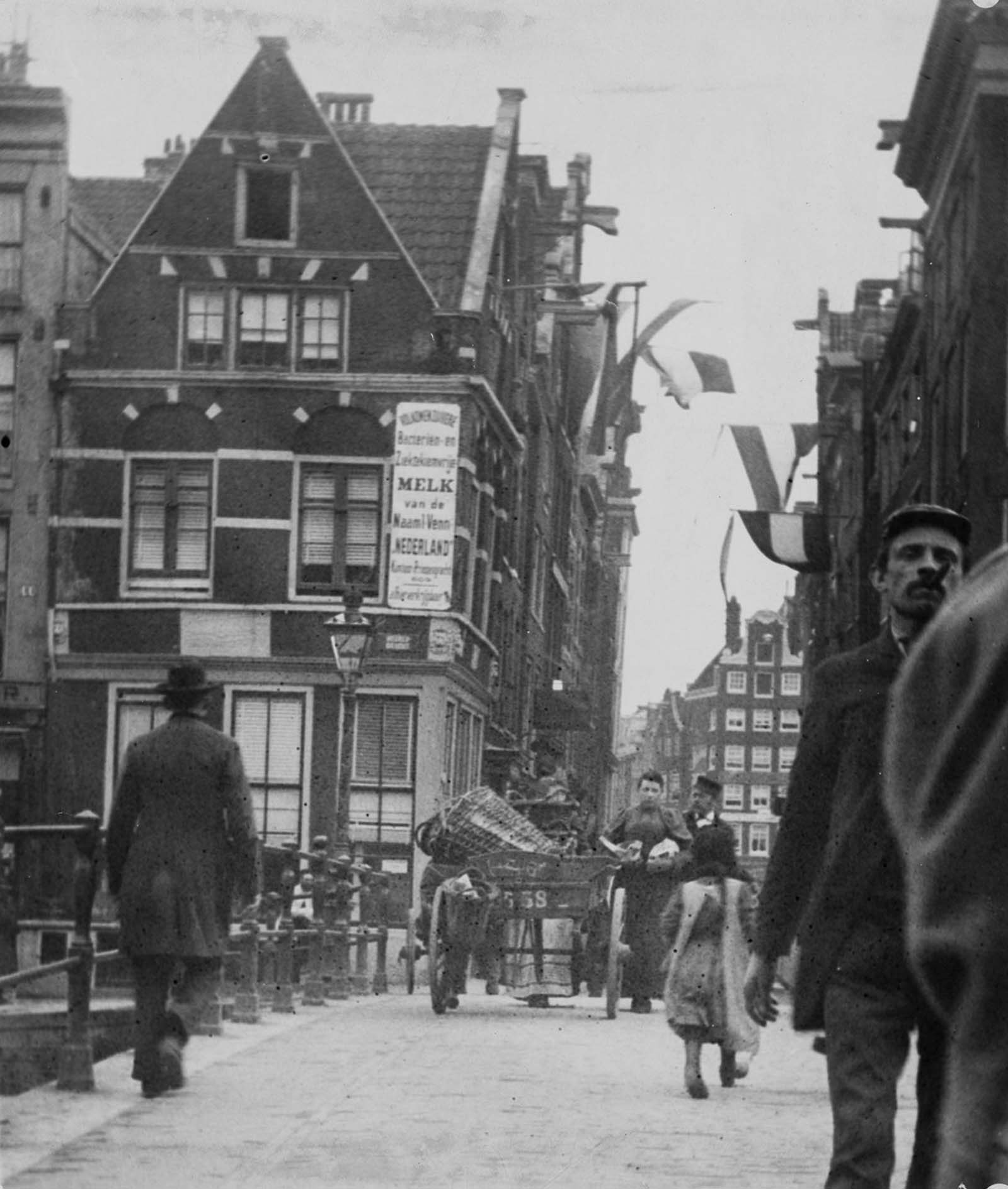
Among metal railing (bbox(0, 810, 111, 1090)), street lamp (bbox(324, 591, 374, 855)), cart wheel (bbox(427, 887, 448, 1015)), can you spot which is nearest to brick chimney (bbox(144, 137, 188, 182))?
street lamp (bbox(324, 591, 374, 855))

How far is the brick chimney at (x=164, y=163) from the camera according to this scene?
106ft

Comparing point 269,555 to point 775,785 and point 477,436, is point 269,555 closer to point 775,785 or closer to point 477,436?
point 477,436

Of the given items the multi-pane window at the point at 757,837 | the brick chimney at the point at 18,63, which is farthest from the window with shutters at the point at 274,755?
the multi-pane window at the point at 757,837

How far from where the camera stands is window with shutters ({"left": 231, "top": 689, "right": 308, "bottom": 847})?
22875mm

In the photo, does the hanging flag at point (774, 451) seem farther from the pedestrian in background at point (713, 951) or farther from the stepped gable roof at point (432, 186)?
the pedestrian in background at point (713, 951)

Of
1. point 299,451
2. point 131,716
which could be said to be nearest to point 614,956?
point 131,716

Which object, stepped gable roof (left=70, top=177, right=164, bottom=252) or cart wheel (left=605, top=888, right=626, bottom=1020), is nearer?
cart wheel (left=605, top=888, right=626, bottom=1020)

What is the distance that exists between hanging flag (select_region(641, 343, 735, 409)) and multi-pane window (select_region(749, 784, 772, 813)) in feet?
316

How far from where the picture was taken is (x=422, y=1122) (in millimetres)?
8773

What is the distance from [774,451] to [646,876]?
6089 millimetres

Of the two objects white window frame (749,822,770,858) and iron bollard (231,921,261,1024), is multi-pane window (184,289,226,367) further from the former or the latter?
white window frame (749,822,770,858)

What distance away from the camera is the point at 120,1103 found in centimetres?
887

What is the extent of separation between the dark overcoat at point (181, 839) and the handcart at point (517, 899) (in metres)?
7.27

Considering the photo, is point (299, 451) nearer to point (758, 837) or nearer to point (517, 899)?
point (517, 899)
